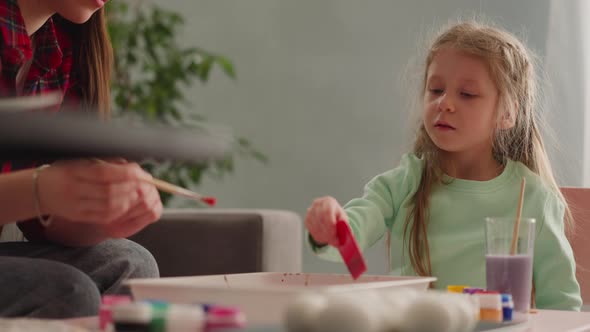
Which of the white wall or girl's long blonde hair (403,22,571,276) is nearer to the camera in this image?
girl's long blonde hair (403,22,571,276)

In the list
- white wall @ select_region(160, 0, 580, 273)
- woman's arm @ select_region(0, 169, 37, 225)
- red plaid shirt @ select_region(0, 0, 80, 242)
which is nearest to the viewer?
woman's arm @ select_region(0, 169, 37, 225)

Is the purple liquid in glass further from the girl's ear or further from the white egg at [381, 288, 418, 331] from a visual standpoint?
the girl's ear

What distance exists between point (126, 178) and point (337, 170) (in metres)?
2.58

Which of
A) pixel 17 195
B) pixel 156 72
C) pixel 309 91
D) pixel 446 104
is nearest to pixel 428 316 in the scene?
pixel 17 195

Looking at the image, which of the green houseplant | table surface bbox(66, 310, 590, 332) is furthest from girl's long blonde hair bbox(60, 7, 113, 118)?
the green houseplant

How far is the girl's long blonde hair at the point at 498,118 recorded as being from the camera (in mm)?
1629

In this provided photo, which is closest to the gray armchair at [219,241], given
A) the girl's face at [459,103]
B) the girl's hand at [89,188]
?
the girl's face at [459,103]

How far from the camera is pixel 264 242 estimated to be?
7.13ft

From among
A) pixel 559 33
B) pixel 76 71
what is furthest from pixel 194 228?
pixel 559 33

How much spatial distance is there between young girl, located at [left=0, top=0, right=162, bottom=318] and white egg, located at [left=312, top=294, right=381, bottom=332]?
0.89 feet

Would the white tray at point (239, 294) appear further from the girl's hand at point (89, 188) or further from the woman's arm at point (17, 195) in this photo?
the woman's arm at point (17, 195)

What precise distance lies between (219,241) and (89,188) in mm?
1364

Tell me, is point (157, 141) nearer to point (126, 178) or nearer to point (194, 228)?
point (126, 178)

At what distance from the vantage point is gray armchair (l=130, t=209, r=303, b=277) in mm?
2170
